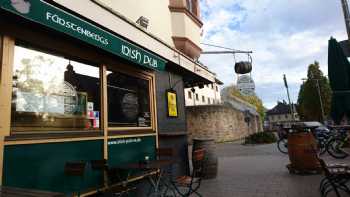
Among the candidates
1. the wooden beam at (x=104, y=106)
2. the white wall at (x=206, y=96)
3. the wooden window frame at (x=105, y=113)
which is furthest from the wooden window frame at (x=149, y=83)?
the white wall at (x=206, y=96)

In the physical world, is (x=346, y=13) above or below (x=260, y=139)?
above

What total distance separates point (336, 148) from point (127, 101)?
831 centimetres

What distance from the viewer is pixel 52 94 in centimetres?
367

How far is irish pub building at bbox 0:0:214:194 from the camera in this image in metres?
2.99

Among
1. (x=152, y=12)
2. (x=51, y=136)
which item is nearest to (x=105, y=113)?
(x=51, y=136)

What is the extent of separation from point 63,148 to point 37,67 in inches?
44.7

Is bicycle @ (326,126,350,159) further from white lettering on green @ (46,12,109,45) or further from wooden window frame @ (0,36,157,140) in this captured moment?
white lettering on green @ (46,12,109,45)

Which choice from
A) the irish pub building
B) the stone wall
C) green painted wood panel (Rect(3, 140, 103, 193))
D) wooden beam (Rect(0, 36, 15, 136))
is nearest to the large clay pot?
the irish pub building

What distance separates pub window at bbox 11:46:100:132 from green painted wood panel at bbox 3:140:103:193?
0.28 meters

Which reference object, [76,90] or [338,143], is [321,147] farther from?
[76,90]

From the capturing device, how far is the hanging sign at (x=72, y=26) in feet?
8.97

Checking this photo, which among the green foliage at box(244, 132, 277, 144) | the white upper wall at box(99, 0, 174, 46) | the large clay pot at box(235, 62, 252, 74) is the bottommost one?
the green foliage at box(244, 132, 277, 144)

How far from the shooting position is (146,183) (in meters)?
5.32

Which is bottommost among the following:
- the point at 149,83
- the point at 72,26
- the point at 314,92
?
the point at 149,83
